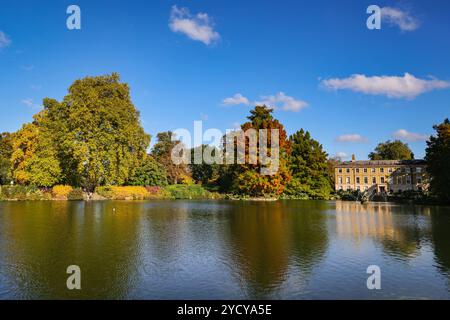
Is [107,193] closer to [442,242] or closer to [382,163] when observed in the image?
[442,242]

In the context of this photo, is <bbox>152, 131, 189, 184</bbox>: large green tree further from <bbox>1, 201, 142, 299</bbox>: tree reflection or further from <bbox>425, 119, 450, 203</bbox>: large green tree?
<bbox>1, 201, 142, 299</bbox>: tree reflection

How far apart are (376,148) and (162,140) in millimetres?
66345

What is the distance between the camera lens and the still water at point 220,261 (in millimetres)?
11195

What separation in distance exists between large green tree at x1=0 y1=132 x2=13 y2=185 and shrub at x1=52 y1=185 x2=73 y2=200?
11.6 metres

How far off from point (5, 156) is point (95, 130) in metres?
28.8

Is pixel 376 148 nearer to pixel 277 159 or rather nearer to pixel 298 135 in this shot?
pixel 298 135

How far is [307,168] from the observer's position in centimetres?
6675

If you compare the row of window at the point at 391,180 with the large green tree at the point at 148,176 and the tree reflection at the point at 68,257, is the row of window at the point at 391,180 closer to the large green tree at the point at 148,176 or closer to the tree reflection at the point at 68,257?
the large green tree at the point at 148,176

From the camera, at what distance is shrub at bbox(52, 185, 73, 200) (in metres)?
53.7

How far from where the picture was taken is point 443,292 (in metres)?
11.2

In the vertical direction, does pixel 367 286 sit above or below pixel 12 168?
below

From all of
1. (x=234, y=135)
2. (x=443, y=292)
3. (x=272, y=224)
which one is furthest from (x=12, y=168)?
(x=443, y=292)

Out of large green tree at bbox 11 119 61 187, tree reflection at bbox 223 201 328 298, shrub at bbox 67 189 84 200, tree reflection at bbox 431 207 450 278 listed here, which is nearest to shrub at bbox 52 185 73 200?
shrub at bbox 67 189 84 200

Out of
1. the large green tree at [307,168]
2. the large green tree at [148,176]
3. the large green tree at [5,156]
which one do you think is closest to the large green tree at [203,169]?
the large green tree at [148,176]
